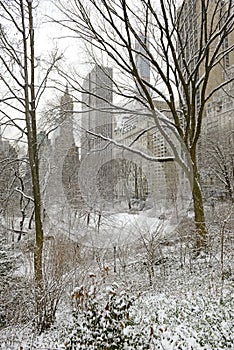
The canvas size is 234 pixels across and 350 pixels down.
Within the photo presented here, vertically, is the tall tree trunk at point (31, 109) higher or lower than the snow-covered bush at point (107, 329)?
higher

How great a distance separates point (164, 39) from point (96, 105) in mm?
2585

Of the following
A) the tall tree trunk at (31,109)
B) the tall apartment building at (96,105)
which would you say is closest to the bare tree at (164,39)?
the tall apartment building at (96,105)

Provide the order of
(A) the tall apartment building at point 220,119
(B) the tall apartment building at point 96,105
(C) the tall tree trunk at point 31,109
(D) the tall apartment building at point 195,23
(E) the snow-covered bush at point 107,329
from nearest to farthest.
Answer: (E) the snow-covered bush at point 107,329
(C) the tall tree trunk at point 31,109
(D) the tall apartment building at point 195,23
(B) the tall apartment building at point 96,105
(A) the tall apartment building at point 220,119

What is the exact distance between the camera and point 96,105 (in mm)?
9336

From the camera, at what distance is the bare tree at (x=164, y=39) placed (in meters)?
7.22

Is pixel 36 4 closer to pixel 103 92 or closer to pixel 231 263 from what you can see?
pixel 103 92

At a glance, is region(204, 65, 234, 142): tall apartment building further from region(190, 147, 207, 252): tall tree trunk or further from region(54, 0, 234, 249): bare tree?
region(190, 147, 207, 252): tall tree trunk

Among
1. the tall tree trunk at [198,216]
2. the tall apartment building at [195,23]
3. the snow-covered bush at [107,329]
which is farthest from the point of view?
the tall apartment building at [195,23]

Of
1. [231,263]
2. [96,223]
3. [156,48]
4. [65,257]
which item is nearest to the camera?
[65,257]

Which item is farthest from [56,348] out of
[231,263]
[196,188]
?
[196,188]

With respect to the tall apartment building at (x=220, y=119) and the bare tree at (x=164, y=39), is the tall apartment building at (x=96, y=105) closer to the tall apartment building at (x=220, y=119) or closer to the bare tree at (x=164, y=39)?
the bare tree at (x=164, y=39)

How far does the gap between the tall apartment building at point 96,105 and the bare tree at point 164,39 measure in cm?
33

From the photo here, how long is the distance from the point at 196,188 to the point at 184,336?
439 centimetres

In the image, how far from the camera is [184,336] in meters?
3.68
